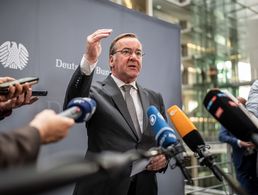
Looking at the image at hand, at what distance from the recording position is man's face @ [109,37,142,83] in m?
1.65

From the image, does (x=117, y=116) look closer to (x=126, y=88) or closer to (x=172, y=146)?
(x=126, y=88)

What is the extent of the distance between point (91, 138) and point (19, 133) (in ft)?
2.94

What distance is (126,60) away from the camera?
1.67 meters

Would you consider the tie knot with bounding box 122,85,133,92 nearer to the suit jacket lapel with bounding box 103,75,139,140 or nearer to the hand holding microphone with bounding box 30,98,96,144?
the suit jacket lapel with bounding box 103,75,139,140

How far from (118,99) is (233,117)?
80cm

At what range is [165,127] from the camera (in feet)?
Result: 3.17

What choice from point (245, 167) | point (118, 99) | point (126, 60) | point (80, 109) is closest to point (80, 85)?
point (118, 99)

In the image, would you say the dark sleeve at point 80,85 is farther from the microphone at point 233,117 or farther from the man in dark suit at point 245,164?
the man in dark suit at point 245,164

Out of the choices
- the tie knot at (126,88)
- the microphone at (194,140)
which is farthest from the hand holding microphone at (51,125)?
the tie knot at (126,88)

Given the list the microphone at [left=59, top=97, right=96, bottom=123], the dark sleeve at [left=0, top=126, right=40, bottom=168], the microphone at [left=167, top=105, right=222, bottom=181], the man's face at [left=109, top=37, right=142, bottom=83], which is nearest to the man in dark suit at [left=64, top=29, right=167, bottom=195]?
the man's face at [left=109, top=37, right=142, bottom=83]

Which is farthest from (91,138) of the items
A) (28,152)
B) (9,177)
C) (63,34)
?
(9,177)

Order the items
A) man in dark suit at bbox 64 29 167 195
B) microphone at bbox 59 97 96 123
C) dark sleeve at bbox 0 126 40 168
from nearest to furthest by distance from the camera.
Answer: dark sleeve at bbox 0 126 40 168 < microphone at bbox 59 97 96 123 < man in dark suit at bbox 64 29 167 195

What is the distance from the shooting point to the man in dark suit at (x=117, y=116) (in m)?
1.45

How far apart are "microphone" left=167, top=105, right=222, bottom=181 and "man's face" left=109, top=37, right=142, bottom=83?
55 cm
